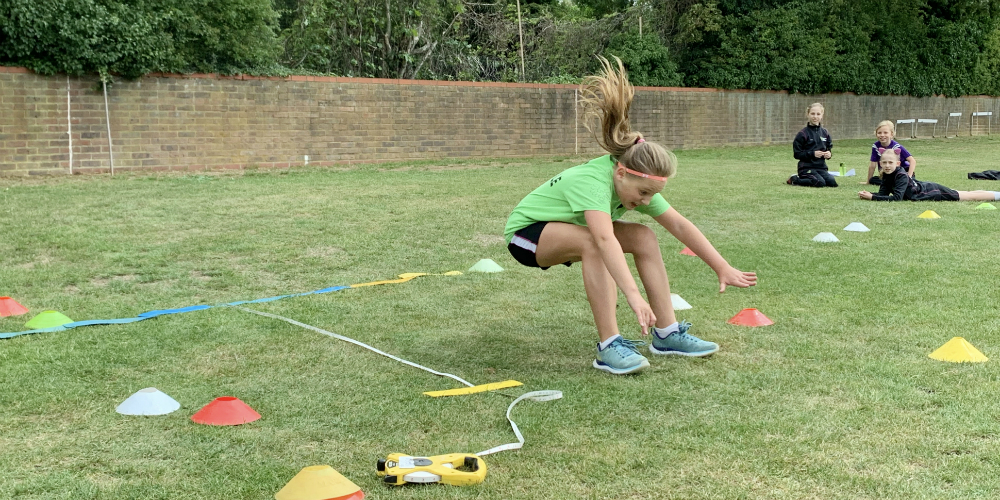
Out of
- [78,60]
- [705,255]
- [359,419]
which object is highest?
[78,60]

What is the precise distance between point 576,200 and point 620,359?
0.78 metres

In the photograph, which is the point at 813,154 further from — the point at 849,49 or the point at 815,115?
the point at 849,49

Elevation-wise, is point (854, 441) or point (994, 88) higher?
point (994, 88)

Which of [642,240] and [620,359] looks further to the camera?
[642,240]

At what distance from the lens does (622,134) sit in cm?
444

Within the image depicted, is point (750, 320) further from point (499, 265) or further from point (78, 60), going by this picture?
point (78, 60)

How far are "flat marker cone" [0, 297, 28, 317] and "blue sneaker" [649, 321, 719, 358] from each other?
12.9ft

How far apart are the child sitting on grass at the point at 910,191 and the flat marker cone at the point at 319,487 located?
10.7 metres

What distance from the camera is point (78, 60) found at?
633 inches

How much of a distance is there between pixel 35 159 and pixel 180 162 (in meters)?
2.56

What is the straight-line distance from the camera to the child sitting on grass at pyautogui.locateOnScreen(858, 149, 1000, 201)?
1195 centimetres

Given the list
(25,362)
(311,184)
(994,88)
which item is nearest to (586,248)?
(25,362)

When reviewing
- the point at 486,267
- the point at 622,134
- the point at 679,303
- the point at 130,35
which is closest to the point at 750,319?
the point at 679,303

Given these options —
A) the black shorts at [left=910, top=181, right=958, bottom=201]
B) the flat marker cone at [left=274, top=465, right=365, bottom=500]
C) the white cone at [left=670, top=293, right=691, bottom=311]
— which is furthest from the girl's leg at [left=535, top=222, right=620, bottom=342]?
the black shorts at [left=910, top=181, right=958, bottom=201]
